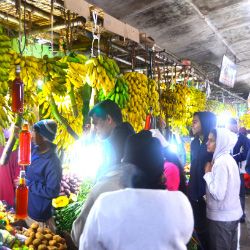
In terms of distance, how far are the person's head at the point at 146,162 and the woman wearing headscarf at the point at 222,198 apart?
5.72ft

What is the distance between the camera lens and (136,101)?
3.39 meters

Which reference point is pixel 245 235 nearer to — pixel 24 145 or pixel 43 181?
pixel 43 181

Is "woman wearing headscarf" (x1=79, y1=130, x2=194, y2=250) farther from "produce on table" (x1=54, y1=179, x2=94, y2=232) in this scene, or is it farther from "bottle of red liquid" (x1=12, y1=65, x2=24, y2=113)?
"produce on table" (x1=54, y1=179, x2=94, y2=232)

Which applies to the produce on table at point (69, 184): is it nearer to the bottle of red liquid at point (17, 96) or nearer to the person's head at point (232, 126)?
the bottle of red liquid at point (17, 96)

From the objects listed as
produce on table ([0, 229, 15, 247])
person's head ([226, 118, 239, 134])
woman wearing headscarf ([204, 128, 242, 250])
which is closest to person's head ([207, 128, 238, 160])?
woman wearing headscarf ([204, 128, 242, 250])

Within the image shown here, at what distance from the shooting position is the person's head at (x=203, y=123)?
140 inches

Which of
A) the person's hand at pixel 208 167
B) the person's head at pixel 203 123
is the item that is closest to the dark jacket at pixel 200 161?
the person's head at pixel 203 123

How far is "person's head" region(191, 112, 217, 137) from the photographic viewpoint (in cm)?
357

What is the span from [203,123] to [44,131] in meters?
1.74

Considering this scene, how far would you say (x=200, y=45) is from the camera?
4.89 meters

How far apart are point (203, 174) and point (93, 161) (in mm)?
1178

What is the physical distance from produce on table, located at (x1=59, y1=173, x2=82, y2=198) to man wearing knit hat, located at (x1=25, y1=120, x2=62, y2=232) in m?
0.76

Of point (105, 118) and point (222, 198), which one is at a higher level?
point (105, 118)

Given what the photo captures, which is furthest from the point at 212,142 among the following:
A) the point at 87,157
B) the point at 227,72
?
the point at 227,72
